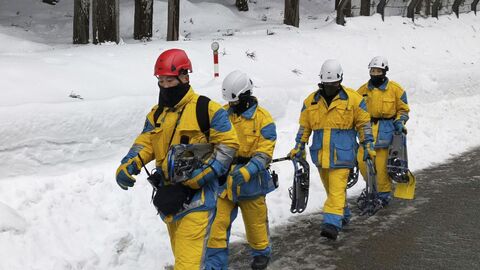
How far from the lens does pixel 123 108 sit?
28.4ft

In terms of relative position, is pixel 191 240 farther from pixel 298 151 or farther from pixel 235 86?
pixel 298 151

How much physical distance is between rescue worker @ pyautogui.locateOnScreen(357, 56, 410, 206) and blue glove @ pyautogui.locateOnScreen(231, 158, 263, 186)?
3.18 metres

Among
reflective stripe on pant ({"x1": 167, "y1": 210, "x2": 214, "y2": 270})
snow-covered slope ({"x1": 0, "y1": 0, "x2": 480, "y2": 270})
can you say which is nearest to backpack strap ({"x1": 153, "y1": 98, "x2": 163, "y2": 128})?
reflective stripe on pant ({"x1": 167, "y1": 210, "x2": 214, "y2": 270})

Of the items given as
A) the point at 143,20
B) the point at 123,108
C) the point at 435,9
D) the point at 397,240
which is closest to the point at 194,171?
the point at 397,240

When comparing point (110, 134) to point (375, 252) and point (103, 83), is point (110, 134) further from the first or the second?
point (375, 252)

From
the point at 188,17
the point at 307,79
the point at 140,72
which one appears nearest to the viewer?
the point at 140,72

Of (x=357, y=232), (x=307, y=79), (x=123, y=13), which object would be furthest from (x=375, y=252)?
(x=123, y=13)

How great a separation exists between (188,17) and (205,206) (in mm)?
14219

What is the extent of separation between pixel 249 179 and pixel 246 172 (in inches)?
5.6

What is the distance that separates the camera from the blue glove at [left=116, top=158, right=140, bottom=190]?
15.5ft

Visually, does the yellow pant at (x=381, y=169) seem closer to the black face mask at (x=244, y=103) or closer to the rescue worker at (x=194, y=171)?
the black face mask at (x=244, y=103)

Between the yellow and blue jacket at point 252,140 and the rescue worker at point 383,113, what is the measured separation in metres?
2.84

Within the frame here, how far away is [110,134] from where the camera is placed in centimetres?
830

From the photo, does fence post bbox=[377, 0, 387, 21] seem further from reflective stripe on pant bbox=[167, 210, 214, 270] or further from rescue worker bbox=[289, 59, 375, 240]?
reflective stripe on pant bbox=[167, 210, 214, 270]
